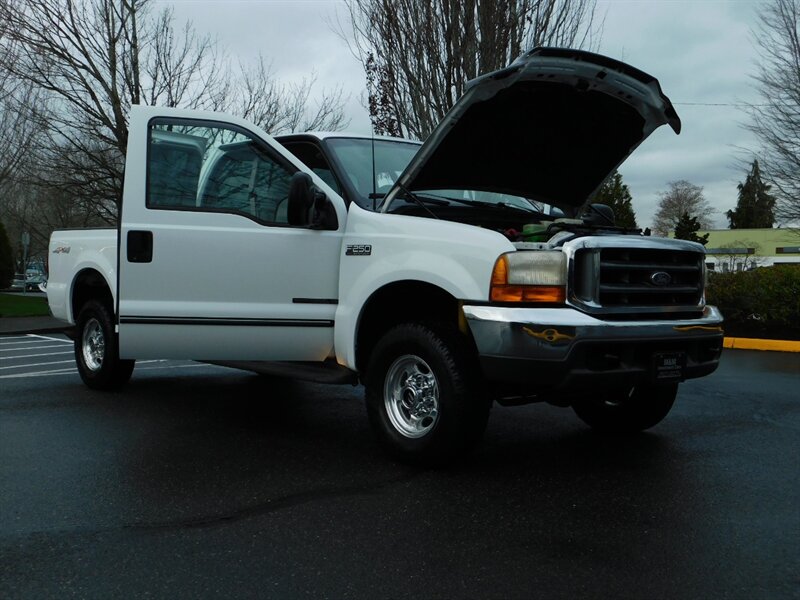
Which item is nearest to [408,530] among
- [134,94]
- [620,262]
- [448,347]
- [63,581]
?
[448,347]

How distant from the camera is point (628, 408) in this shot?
5340 mm

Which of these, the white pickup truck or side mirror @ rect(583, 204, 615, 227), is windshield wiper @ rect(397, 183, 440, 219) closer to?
the white pickup truck

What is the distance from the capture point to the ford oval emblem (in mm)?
4320

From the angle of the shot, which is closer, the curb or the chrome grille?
the chrome grille

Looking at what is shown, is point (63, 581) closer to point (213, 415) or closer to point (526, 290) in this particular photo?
point (526, 290)

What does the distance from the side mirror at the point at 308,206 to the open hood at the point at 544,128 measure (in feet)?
1.25

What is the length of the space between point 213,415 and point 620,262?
3442 mm

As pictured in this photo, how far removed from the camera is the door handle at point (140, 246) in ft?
16.7

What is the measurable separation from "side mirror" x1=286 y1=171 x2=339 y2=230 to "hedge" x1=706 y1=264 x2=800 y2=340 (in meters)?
10.8

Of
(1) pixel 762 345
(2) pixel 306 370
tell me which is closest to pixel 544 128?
(2) pixel 306 370

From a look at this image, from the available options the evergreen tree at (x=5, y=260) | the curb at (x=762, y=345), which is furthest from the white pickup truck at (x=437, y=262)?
the evergreen tree at (x=5, y=260)

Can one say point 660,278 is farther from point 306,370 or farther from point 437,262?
point 306,370

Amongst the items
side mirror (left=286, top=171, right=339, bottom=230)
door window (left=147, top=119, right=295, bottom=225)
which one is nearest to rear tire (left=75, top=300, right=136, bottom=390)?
door window (left=147, top=119, right=295, bottom=225)

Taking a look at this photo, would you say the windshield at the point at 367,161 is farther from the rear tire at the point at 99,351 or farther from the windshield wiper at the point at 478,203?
the rear tire at the point at 99,351
